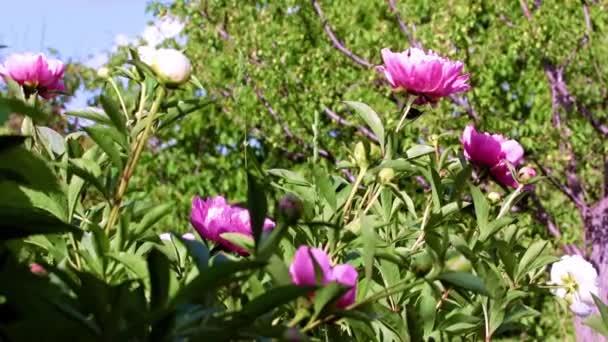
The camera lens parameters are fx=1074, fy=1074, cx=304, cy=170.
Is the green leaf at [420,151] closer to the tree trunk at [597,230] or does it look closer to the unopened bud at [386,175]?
the unopened bud at [386,175]

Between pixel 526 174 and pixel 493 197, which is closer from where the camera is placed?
pixel 526 174

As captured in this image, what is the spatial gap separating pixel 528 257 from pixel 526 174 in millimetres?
158

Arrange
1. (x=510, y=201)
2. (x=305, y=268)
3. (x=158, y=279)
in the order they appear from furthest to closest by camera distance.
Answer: (x=510, y=201)
(x=305, y=268)
(x=158, y=279)

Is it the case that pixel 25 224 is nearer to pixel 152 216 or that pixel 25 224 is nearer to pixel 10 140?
pixel 10 140

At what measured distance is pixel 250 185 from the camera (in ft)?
3.30

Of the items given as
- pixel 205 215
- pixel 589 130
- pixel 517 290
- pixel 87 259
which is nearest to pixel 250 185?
pixel 87 259

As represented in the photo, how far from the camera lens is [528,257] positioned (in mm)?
1798

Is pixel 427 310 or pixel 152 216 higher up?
pixel 152 216

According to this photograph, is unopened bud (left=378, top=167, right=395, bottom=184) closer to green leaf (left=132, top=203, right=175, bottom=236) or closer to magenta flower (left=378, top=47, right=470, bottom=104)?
magenta flower (left=378, top=47, right=470, bottom=104)

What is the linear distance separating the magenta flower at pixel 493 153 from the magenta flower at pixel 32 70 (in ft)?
2.39

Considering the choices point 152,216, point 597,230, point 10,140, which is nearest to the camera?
point 10,140

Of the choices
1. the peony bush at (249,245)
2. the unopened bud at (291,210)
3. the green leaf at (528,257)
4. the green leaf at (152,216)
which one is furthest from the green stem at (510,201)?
the unopened bud at (291,210)

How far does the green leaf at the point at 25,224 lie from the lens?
0.83m

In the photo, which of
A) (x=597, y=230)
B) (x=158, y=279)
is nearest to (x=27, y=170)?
(x=158, y=279)
